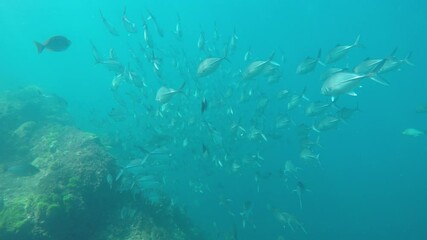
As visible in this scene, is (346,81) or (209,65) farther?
(209,65)

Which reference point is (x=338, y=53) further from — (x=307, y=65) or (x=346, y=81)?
(x=346, y=81)

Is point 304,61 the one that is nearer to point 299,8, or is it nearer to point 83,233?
point 83,233

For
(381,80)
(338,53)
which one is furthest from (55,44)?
(381,80)

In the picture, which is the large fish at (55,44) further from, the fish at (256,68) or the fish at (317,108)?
the fish at (317,108)

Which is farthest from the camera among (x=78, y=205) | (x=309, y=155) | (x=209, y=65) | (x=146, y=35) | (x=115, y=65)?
(x=115, y=65)

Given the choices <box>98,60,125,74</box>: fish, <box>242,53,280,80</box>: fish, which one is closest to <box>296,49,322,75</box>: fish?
<box>242,53,280,80</box>: fish

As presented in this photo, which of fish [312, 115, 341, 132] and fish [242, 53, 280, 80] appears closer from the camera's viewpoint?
fish [242, 53, 280, 80]

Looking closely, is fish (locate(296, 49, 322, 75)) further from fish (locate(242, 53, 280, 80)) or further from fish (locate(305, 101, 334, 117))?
fish (locate(242, 53, 280, 80))

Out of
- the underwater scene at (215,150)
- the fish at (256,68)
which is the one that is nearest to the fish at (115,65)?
the underwater scene at (215,150)

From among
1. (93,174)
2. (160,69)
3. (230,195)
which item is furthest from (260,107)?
(230,195)

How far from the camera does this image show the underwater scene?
8063 mm

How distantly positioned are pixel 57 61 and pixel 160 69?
389ft

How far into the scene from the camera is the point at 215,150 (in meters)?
16.9

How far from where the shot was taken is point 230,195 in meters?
20.7
